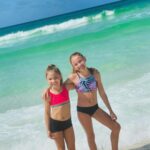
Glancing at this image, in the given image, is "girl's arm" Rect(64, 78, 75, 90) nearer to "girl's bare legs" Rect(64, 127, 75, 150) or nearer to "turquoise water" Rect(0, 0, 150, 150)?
"girl's bare legs" Rect(64, 127, 75, 150)

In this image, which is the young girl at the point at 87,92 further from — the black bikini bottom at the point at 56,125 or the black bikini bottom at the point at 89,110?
the black bikini bottom at the point at 56,125

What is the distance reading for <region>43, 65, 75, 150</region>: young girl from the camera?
4.02 metres

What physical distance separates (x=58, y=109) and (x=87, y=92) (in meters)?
0.38

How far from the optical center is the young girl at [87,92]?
13.6ft

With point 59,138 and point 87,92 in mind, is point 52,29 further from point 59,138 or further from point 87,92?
point 59,138

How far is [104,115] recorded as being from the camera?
4324mm

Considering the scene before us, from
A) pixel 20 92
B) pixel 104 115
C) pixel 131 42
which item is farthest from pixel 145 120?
pixel 131 42

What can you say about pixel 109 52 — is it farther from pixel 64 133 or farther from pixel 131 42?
pixel 64 133

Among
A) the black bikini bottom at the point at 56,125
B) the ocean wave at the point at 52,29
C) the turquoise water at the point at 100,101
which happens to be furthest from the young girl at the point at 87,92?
the ocean wave at the point at 52,29

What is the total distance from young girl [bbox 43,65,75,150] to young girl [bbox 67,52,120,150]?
136 millimetres

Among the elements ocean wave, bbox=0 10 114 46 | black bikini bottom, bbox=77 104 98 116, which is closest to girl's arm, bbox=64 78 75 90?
black bikini bottom, bbox=77 104 98 116

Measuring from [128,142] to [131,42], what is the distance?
7.72m

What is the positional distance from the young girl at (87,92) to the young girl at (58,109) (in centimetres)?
14

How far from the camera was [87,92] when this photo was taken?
421 cm
